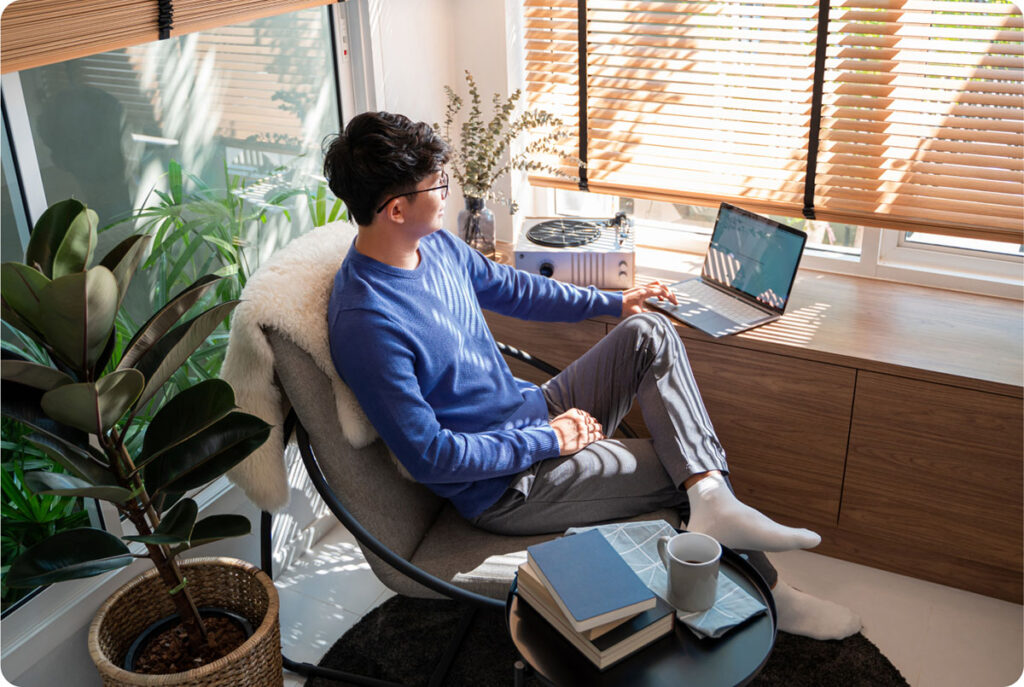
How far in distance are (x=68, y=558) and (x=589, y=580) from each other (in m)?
0.90

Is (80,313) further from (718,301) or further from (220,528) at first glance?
(718,301)

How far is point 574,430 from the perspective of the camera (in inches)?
79.4

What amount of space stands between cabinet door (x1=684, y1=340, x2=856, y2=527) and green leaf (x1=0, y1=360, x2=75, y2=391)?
1520 millimetres

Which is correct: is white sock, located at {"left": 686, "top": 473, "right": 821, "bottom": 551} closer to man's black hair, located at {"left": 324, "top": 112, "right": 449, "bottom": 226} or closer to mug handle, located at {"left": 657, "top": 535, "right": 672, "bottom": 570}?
mug handle, located at {"left": 657, "top": 535, "right": 672, "bottom": 570}

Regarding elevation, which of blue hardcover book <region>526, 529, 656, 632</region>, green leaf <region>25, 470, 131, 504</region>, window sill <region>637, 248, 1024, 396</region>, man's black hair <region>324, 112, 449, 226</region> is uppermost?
man's black hair <region>324, 112, 449, 226</region>

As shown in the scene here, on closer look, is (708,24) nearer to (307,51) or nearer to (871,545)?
(307,51)

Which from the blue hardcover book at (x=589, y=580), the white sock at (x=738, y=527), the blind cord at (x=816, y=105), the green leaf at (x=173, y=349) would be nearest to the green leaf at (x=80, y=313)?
the green leaf at (x=173, y=349)

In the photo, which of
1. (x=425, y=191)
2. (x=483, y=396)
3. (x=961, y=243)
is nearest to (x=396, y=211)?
(x=425, y=191)

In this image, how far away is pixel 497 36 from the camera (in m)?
2.71

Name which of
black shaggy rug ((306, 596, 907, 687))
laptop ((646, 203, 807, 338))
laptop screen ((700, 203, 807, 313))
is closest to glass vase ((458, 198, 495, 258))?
laptop ((646, 203, 807, 338))

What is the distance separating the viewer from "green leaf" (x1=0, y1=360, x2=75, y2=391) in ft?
4.45

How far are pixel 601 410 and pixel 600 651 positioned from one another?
0.85 m

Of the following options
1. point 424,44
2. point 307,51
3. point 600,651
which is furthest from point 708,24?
point 600,651

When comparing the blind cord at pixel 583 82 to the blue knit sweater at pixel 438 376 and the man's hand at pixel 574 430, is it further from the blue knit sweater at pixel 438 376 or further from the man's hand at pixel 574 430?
the man's hand at pixel 574 430
